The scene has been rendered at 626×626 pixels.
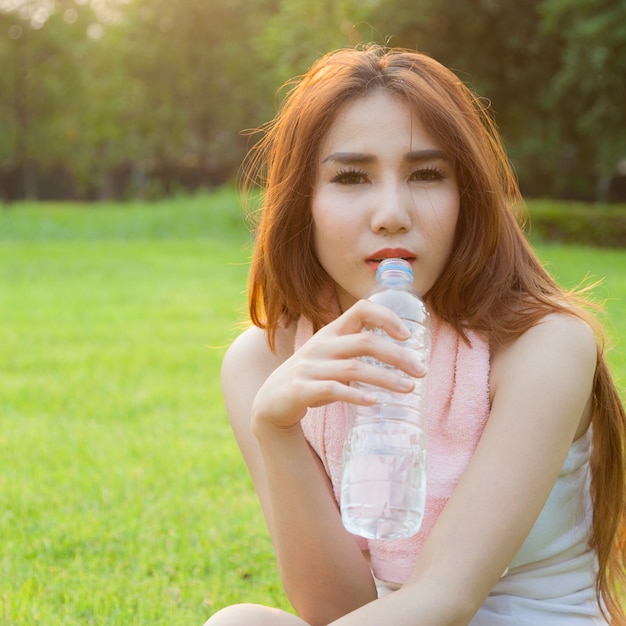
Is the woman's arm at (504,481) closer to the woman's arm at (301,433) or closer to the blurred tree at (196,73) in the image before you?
the woman's arm at (301,433)

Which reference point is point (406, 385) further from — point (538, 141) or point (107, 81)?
point (107, 81)

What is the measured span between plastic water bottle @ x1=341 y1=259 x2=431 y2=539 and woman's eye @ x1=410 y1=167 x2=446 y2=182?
284mm

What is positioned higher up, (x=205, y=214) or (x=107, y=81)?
(x=107, y=81)

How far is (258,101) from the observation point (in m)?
38.4

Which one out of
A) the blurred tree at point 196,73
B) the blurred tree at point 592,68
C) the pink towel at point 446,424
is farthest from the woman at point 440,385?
the blurred tree at point 196,73

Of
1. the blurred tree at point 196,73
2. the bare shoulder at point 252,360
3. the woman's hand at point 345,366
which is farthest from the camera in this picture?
the blurred tree at point 196,73

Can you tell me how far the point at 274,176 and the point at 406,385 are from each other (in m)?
0.93

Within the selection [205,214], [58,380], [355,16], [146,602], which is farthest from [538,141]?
[146,602]

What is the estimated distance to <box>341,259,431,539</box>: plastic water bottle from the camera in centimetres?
211

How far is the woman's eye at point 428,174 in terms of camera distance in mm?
2213

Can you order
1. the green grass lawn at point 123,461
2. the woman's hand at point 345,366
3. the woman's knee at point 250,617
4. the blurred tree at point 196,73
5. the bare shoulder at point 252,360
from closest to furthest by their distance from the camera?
the woman's hand at point 345,366 → the woman's knee at point 250,617 → the bare shoulder at point 252,360 → the green grass lawn at point 123,461 → the blurred tree at point 196,73

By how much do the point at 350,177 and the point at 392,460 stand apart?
0.68 m

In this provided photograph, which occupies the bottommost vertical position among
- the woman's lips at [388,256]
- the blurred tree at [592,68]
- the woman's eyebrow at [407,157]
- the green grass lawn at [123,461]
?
the green grass lawn at [123,461]

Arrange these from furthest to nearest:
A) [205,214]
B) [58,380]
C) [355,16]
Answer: [205,214] < [355,16] < [58,380]
